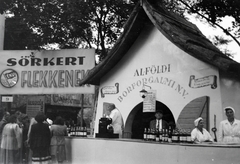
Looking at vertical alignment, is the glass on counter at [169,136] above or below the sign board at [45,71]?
below

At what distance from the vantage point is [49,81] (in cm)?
1284

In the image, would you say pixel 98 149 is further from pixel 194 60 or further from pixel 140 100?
pixel 194 60

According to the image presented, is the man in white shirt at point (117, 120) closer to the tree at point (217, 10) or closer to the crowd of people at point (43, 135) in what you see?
the crowd of people at point (43, 135)

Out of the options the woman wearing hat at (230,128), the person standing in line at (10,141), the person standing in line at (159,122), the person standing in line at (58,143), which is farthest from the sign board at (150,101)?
the person standing in line at (10,141)

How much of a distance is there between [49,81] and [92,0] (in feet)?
11.4

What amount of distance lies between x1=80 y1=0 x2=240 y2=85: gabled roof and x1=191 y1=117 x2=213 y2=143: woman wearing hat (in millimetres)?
1268

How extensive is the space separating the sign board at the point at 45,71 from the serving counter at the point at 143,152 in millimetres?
3405

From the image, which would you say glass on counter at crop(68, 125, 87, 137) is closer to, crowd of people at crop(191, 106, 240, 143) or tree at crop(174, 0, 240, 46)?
crowd of people at crop(191, 106, 240, 143)

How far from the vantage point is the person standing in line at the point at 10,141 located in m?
9.70

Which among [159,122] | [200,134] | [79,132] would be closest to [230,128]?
[200,134]

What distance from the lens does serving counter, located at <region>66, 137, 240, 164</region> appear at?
6.25m

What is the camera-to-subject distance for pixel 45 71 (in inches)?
507

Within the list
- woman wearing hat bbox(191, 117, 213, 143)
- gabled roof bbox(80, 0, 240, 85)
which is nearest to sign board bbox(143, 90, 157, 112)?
gabled roof bbox(80, 0, 240, 85)

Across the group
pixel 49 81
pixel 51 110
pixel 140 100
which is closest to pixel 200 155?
pixel 140 100
